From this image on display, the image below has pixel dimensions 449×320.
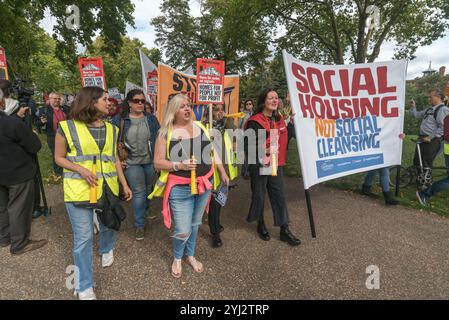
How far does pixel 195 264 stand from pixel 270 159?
1.54m

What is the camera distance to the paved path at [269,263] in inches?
101

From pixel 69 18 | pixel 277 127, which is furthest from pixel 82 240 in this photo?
Result: pixel 69 18

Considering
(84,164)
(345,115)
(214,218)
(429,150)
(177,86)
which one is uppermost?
(177,86)

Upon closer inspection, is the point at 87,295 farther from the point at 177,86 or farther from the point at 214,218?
the point at 177,86

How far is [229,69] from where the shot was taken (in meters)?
24.1

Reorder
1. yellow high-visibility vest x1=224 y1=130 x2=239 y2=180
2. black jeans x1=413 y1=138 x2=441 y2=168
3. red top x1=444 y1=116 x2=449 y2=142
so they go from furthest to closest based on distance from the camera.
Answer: black jeans x1=413 y1=138 x2=441 y2=168, red top x1=444 y1=116 x2=449 y2=142, yellow high-visibility vest x1=224 y1=130 x2=239 y2=180

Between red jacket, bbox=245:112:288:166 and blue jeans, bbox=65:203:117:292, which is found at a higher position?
red jacket, bbox=245:112:288:166

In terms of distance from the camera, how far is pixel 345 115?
4.04m

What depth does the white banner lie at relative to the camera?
3.45m

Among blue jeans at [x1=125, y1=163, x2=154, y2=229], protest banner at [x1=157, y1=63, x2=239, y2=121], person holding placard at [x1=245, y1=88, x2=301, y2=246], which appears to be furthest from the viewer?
protest banner at [x1=157, y1=63, x2=239, y2=121]

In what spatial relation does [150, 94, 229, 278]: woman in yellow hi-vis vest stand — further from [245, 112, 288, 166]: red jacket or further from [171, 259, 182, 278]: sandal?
[245, 112, 288, 166]: red jacket

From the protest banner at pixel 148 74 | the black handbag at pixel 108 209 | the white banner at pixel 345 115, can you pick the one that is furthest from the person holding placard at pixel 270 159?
the protest banner at pixel 148 74

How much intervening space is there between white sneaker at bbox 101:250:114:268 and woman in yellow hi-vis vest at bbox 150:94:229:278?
0.81m

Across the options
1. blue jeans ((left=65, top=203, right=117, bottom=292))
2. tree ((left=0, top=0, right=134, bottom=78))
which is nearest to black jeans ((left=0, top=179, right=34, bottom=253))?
blue jeans ((left=65, top=203, right=117, bottom=292))
